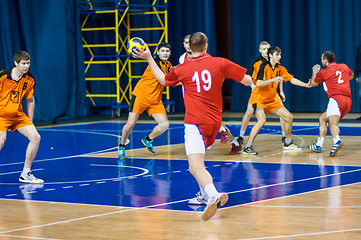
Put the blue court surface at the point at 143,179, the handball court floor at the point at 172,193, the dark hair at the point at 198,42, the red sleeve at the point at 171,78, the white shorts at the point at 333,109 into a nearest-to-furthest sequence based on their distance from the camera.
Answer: the handball court floor at the point at 172,193 → the dark hair at the point at 198,42 → the red sleeve at the point at 171,78 → the blue court surface at the point at 143,179 → the white shorts at the point at 333,109

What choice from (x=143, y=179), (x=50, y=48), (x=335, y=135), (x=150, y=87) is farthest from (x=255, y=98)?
(x=50, y=48)

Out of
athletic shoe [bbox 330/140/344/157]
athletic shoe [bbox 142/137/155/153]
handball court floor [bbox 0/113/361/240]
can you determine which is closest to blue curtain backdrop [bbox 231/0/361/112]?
handball court floor [bbox 0/113/361/240]

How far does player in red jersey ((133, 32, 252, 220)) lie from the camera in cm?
591

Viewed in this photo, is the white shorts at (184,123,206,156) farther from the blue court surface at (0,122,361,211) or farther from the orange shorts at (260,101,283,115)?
the orange shorts at (260,101,283,115)

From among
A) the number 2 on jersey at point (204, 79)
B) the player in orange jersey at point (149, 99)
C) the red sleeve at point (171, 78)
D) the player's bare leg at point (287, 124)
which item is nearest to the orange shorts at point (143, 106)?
the player in orange jersey at point (149, 99)

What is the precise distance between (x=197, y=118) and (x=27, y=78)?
9.23ft

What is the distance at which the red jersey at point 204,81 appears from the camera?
592 cm

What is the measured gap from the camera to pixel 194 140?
5965 mm

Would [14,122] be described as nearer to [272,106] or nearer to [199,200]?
[199,200]

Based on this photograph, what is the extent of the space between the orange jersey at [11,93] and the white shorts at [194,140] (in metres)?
2.72

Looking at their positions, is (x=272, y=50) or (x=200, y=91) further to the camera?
(x=272, y=50)

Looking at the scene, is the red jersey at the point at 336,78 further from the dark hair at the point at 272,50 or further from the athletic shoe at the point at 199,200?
the athletic shoe at the point at 199,200

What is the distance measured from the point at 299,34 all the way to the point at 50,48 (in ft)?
22.1

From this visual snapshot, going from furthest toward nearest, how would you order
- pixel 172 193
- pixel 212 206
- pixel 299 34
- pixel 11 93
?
1. pixel 299 34
2. pixel 11 93
3. pixel 172 193
4. pixel 212 206
